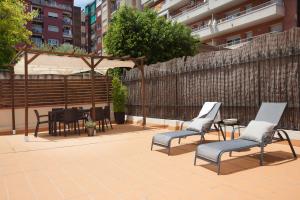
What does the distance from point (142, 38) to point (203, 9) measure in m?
16.4

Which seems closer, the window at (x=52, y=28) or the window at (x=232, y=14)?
the window at (x=232, y=14)

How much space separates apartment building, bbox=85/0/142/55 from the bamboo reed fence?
32.9 metres

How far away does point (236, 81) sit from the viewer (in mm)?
8945

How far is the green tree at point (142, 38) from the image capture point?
16859mm

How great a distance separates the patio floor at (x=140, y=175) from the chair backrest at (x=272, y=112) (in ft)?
2.59

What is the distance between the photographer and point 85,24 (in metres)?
66.3

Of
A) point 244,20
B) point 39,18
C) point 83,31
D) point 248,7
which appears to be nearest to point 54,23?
point 39,18

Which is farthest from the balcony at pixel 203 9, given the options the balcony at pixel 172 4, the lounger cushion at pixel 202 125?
the lounger cushion at pixel 202 125

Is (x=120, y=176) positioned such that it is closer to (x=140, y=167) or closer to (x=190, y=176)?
(x=140, y=167)

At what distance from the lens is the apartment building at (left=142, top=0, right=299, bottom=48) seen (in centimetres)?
2467

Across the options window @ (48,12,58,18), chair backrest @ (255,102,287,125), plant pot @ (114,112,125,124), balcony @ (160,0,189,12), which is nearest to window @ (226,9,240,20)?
balcony @ (160,0,189,12)

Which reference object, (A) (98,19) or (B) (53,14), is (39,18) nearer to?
(B) (53,14)

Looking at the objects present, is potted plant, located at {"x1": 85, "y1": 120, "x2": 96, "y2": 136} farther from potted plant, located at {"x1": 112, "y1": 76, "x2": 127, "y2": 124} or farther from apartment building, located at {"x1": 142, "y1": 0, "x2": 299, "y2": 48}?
apartment building, located at {"x1": 142, "y1": 0, "x2": 299, "y2": 48}

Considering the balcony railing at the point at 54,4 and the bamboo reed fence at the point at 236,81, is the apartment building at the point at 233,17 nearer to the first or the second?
the bamboo reed fence at the point at 236,81
